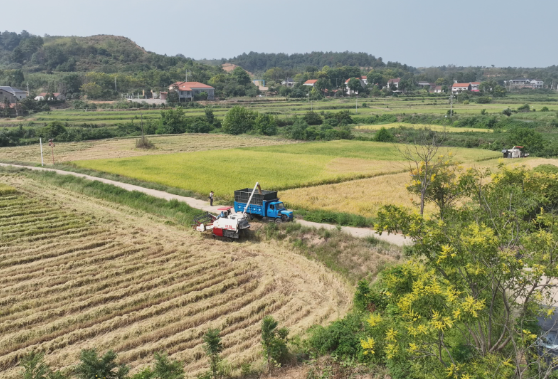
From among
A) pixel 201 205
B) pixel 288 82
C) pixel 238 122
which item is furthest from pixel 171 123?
pixel 288 82

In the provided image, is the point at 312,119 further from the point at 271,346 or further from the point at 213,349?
the point at 213,349

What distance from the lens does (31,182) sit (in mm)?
37188

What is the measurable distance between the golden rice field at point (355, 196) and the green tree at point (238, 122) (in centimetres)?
→ 4062

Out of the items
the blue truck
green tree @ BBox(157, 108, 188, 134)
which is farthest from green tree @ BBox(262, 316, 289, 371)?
green tree @ BBox(157, 108, 188, 134)

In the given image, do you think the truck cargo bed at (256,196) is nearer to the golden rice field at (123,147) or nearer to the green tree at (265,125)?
the golden rice field at (123,147)

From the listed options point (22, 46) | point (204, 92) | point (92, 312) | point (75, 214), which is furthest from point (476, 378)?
point (22, 46)

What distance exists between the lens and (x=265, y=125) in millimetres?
74812

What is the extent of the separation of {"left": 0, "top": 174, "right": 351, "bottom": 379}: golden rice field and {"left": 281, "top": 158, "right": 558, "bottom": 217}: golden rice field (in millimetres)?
6582

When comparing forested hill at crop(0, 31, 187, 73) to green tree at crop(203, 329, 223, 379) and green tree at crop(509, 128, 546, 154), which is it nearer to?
green tree at crop(509, 128, 546, 154)

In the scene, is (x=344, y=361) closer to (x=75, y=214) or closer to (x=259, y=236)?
(x=259, y=236)

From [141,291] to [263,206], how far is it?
31.8 feet

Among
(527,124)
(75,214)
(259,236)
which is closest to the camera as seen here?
(259,236)

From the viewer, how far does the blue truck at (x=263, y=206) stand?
2502 centimetres

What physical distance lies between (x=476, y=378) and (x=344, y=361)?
15.9 ft
